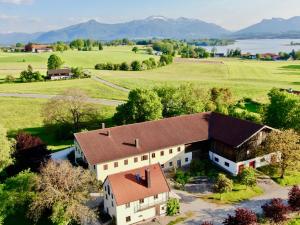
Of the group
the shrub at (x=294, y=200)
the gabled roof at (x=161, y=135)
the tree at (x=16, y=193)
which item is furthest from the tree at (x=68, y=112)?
the shrub at (x=294, y=200)

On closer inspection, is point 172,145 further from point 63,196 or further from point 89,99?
point 89,99

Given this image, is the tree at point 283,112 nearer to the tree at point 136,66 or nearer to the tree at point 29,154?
the tree at point 29,154

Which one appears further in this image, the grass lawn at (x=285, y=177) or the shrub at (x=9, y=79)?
the shrub at (x=9, y=79)

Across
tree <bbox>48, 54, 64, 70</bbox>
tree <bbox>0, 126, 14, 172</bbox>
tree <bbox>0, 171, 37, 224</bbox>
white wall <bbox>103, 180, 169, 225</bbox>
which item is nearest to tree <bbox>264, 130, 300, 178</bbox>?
white wall <bbox>103, 180, 169, 225</bbox>

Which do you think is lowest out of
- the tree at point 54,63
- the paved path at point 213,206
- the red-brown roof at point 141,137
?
the paved path at point 213,206

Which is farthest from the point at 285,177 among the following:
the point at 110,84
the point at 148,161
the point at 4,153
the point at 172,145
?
the point at 110,84

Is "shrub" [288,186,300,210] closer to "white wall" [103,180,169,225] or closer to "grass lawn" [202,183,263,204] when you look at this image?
"grass lawn" [202,183,263,204]
